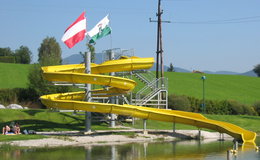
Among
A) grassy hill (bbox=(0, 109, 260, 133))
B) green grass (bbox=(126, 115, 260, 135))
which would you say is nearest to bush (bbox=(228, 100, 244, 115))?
green grass (bbox=(126, 115, 260, 135))

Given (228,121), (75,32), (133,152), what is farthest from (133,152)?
(228,121)

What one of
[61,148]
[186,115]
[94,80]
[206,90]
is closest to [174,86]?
A: [206,90]

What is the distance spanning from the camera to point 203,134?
140ft

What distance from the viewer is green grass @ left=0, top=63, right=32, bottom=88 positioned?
7469 cm

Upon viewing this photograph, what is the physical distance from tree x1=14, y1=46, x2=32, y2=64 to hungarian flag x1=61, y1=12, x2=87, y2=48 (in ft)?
323

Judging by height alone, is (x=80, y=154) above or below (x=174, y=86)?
below

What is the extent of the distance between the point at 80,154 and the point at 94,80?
9.55 meters

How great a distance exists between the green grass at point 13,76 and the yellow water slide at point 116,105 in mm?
31612

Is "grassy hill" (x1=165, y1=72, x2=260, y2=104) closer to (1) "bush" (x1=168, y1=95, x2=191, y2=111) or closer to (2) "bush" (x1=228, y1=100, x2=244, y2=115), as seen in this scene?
(2) "bush" (x1=228, y1=100, x2=244, y2=115)

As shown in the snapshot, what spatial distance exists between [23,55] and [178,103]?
3407 inches

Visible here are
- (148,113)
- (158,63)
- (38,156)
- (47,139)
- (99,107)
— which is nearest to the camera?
(38,156)

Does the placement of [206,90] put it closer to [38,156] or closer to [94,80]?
[94,80]

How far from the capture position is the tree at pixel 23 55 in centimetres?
13638

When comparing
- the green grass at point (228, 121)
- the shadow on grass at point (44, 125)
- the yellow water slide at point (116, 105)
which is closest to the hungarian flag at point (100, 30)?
the yellow water slide at point (116, 105)
